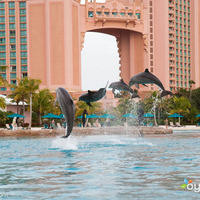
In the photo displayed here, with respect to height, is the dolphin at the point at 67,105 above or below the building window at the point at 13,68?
below

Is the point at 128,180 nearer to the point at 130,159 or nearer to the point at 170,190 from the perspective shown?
the point at 170,190

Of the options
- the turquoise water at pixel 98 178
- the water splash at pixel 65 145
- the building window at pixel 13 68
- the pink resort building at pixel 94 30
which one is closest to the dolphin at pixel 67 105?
the turquoise water at pixel 98 178

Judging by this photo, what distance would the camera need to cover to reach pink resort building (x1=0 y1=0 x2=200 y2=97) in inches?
3511

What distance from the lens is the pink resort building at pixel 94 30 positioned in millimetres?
89188

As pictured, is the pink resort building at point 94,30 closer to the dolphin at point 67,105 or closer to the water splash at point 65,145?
the water splash at point 65,145

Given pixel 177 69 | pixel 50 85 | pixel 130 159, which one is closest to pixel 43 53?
pixel 50 85

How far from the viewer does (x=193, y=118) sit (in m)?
69.1

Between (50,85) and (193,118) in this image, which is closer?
(193,118)

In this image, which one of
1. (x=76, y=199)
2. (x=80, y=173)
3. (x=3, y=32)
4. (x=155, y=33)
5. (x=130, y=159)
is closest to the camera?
(x=76, y=199)

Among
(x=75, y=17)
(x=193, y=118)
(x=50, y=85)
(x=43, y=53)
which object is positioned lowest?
(x=193, y=118)

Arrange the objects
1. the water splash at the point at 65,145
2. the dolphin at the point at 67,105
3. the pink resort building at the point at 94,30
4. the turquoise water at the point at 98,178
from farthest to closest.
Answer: the pink resort building at the point at 94,30
the water splash at the point at 65,145
the dolphin at the point at 67,105
the turquoise water at the point at 98,178

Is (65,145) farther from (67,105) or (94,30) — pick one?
(94,30)

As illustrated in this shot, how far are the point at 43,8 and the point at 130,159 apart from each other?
80385 mm
